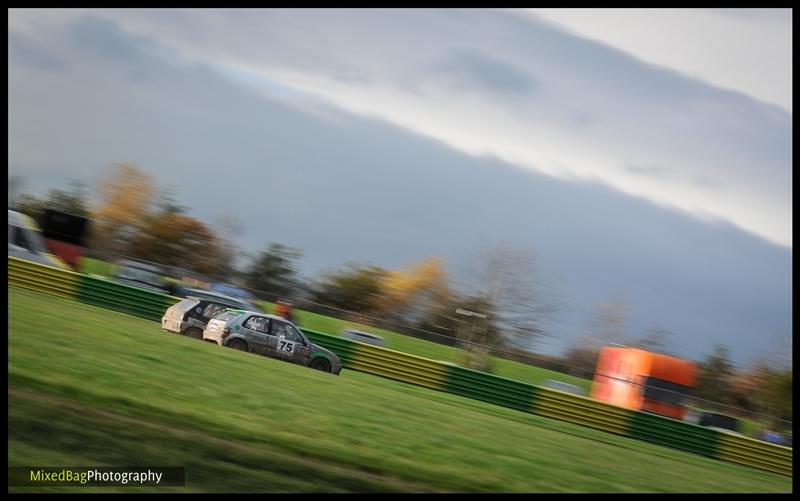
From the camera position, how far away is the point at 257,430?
884cm

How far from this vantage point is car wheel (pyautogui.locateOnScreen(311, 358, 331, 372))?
1802 cm

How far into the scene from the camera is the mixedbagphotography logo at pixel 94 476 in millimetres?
5980

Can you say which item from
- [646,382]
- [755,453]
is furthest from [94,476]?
[646,382]

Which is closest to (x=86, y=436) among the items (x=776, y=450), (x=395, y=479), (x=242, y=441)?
(x=242, y=441)

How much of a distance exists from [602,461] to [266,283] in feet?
184

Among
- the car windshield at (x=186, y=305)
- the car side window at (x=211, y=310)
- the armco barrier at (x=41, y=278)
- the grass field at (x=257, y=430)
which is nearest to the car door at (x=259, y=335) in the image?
the car side window at (x=211, y=310)

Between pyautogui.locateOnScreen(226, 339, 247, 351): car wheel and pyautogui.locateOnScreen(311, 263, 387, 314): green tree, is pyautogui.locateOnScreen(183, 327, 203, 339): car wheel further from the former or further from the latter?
pyautogui.locateOnScreen(311, 263, 387, 314): green tree

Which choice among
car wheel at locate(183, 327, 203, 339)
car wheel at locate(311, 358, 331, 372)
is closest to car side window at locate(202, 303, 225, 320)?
car wheel at locate(183, 327, 203, 339)

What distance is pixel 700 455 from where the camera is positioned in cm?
2041

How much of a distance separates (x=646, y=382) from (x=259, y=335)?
10898mm

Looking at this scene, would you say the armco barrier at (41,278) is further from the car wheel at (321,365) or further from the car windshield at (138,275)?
the car wheel at (321,365)

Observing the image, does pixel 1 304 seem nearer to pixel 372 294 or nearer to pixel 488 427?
pixel 488 427

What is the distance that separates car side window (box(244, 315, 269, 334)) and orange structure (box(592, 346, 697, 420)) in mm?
10094

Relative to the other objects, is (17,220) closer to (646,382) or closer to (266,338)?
(266,338)
